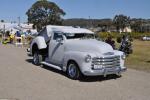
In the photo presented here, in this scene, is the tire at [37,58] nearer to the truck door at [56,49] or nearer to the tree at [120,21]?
the truck door at [56,49]

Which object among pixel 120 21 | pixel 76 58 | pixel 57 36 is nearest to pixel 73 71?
pixel 76 58

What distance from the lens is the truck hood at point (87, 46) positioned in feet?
40.1

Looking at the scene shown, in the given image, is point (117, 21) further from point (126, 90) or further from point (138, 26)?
point (126, 90)

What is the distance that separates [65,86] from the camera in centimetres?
1106

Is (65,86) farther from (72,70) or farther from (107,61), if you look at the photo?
(107,61)

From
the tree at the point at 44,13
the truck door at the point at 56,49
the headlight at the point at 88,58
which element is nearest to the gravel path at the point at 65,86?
the truck door at the point at 56,49

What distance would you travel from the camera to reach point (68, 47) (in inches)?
520

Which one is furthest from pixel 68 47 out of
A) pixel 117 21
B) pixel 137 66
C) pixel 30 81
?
pixel 117 21

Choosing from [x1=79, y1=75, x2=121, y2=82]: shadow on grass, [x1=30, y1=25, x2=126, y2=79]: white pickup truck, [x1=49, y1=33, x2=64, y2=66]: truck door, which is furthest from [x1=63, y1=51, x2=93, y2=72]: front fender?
[x1=79, y1=75, x2=121, y2=82]: shadow on grass

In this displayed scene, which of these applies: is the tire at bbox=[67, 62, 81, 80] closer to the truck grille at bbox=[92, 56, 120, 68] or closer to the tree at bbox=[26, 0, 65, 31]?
the truck grille at bbox=[92, 56, 120, 68]

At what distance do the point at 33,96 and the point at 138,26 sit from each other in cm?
13204

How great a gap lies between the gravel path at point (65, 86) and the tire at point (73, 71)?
0.23m

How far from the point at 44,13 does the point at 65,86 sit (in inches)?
2827

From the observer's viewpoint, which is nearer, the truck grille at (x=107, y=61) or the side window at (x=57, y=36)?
the truck grille at (x=107, y=61)
